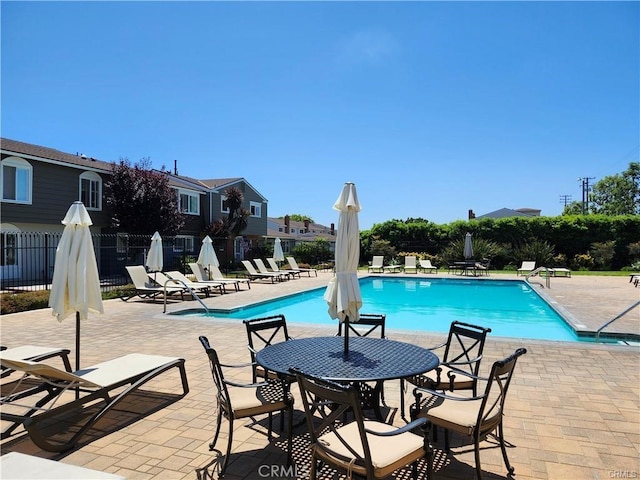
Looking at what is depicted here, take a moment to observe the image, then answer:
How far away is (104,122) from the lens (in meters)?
20.8

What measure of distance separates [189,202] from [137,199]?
6.55 meters

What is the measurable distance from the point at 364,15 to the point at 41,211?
15.9 meters

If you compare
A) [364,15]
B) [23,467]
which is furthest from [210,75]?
[23,467]

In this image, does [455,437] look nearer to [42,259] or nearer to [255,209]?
[42,259]

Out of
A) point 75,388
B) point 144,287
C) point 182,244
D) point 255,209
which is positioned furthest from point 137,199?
point 75,388

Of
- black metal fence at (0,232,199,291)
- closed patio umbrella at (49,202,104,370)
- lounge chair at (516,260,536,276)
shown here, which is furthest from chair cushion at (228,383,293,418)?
lounge chair at (516,260,536,276)

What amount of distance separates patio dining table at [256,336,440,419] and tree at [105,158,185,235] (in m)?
18.4

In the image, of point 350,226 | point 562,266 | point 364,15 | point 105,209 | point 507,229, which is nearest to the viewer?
point 350,226

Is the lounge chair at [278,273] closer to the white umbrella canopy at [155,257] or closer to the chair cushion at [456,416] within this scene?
the white umbrella canopy at [155,257]

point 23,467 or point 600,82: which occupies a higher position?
point 600,82

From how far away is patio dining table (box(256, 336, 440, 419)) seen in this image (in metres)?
3.20

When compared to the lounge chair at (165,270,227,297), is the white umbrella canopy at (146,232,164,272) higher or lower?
higher

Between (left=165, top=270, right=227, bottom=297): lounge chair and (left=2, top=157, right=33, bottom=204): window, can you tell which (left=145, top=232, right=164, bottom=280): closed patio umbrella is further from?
(left=2, top=157, right=33, bottom=204): window

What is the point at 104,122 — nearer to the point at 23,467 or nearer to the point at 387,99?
the point at 387,99
